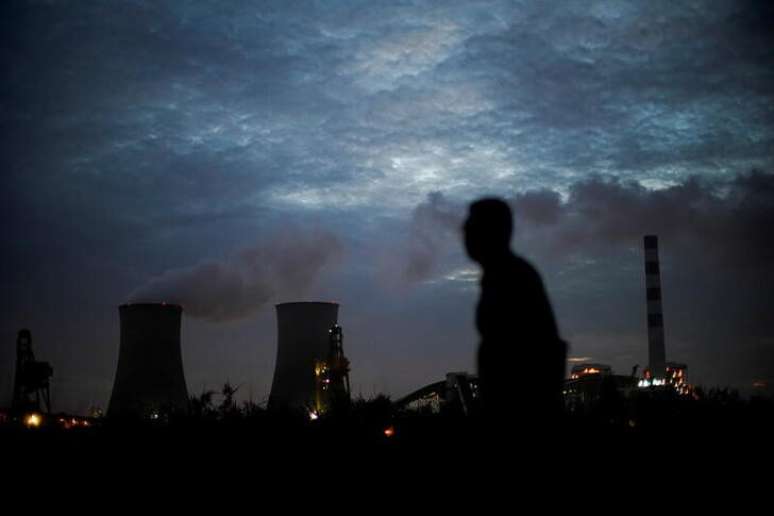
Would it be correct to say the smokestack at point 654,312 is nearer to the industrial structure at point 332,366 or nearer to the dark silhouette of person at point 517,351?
the industrial structure at point 332,366

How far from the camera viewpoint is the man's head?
2.03 m

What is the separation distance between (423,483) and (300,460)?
26.0 inches

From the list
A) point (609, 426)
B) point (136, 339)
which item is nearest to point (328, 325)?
point (136, 339)

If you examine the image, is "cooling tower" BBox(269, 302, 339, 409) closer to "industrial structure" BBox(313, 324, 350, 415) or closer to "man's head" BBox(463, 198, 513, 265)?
"industrial structure" BBox(313, 324, 350, 415)

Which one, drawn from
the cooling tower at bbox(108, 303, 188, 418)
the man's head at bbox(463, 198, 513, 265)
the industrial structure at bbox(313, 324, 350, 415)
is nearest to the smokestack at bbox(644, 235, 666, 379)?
the industrial structure at bbox(313, 324, 350, 415)

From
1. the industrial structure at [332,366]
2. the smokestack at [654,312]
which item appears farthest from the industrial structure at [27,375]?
the smokestack at [654,312]

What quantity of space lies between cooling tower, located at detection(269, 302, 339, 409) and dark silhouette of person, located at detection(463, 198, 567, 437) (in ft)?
53.9

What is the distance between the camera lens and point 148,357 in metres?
16.7

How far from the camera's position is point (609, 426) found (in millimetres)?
3912

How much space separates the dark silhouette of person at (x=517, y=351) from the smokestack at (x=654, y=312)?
97.8 feet

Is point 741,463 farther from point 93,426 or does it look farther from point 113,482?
point 93,426

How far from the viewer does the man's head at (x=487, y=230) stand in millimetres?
2031

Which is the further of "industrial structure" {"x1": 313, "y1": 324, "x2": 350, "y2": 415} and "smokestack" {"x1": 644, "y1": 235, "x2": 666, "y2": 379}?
"smokestack" {"x1": 644, "y1": 235, "x2": 666, "y2": 379}

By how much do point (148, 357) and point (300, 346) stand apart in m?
3.98
